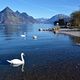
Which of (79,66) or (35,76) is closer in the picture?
(35,76)

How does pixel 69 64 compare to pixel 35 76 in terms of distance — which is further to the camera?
pixel 69 64

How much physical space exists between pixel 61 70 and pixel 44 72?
6.42 feet

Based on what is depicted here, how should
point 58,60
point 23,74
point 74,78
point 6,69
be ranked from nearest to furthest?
point 74,78
point 23,74
point 6,69
point 58,60

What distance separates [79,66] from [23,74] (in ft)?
22.1

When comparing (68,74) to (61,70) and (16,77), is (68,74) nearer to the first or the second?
(61,70)

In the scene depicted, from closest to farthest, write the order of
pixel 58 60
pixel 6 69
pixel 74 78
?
1. pixel 74 78
2. pixel 6 69
3. pixel 58 60

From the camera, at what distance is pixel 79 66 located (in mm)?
28344

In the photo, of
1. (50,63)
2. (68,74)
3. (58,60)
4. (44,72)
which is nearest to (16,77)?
(44,72)

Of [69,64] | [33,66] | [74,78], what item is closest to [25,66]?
[33,66]

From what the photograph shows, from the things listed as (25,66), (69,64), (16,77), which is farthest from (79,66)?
(16,77)

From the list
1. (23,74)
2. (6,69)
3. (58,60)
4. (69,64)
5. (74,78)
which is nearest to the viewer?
(74,78)

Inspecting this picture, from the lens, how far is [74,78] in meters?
23.5

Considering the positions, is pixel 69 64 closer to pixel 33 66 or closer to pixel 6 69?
pixel 33 66

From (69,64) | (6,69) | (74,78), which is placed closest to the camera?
(74,78)
